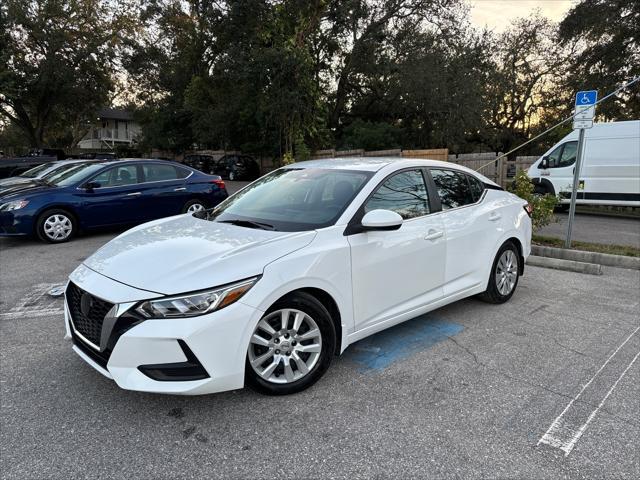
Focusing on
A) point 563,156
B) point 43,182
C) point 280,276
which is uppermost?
point 563,156

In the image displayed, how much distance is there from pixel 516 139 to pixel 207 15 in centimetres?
2222

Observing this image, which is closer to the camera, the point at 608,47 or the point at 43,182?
the point at 43,182

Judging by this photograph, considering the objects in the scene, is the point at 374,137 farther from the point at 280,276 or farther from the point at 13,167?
the point at 280,276

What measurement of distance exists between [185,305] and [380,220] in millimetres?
1475

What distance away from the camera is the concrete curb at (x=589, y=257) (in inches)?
266

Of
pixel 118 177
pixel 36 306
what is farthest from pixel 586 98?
pixel 118 177

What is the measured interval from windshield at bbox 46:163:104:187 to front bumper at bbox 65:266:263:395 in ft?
21.6

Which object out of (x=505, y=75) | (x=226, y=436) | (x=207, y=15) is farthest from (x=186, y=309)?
(x=505, y=75)

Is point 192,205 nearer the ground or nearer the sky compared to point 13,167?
nearer the ground

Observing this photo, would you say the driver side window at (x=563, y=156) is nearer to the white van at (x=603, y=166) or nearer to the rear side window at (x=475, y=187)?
the white van at (x=603, y=166)

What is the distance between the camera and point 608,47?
848 inches

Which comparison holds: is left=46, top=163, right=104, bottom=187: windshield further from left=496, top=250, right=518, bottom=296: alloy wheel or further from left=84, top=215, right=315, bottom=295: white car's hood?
left=496, top=250, right=518, bottom=296: alloy wheel

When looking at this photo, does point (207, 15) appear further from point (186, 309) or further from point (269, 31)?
point (186, 309)

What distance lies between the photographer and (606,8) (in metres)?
20.3
